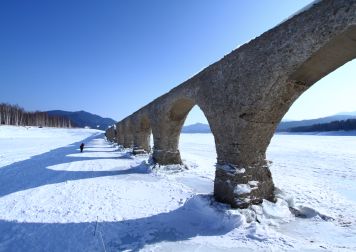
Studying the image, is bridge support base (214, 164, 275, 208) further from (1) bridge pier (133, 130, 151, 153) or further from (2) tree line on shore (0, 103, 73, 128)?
(2) tree line on shore (0, 103, 73, 128)

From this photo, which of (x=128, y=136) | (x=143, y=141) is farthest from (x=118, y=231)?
(x=128, y=136)

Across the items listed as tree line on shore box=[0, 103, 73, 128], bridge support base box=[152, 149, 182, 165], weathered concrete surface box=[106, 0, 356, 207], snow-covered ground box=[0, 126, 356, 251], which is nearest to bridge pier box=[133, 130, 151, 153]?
bridge support base box=[152, 149, 182, 165]

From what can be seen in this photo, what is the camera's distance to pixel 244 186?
5895 millimetres

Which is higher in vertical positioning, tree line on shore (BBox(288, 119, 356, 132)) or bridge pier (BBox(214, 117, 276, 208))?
tree line on shore (BBox(288, 119, 356, 132))

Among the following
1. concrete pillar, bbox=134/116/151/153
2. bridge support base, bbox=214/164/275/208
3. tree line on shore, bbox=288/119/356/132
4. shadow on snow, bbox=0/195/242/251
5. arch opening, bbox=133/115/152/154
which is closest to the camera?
shadow on snow, bbox=0/195/242/251

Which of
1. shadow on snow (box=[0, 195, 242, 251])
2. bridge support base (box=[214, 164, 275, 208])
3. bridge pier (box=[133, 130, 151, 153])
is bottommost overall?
shadow on snow (box=[0, 195, 242, 251])

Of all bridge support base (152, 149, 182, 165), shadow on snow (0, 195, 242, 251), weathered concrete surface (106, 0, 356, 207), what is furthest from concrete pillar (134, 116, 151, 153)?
shadow on snow (0, 195, 242, 251)

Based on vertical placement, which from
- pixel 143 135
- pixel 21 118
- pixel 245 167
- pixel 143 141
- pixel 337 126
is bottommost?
pixel 245 167

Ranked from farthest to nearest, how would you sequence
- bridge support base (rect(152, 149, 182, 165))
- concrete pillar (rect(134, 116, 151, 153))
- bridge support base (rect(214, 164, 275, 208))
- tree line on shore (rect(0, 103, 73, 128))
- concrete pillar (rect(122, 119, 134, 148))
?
tree line on shore (rect(0, 103, 73, 128))
concrete pillar (rect(122, 119, 134, 148))
concrete pillar (rect(134, 116, 151, 153))
bridge support base (rect(152, 149, 182, 165))
bridge support base (rect(214, 164, 275, 208))

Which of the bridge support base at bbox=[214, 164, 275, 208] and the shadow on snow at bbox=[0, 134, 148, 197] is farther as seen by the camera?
the shadow on snow at bbox=[0, 134, 148, 197]

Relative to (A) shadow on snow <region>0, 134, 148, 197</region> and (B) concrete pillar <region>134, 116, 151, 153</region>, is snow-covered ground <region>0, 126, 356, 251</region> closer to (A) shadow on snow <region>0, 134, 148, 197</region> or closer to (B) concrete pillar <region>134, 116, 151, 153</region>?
(A) shadow on snow <region>0, 134, 148, 197</region>

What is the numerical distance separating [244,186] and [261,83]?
6.92ft

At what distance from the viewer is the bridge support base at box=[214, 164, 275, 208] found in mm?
5848

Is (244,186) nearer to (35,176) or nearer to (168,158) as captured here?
(168,158)
